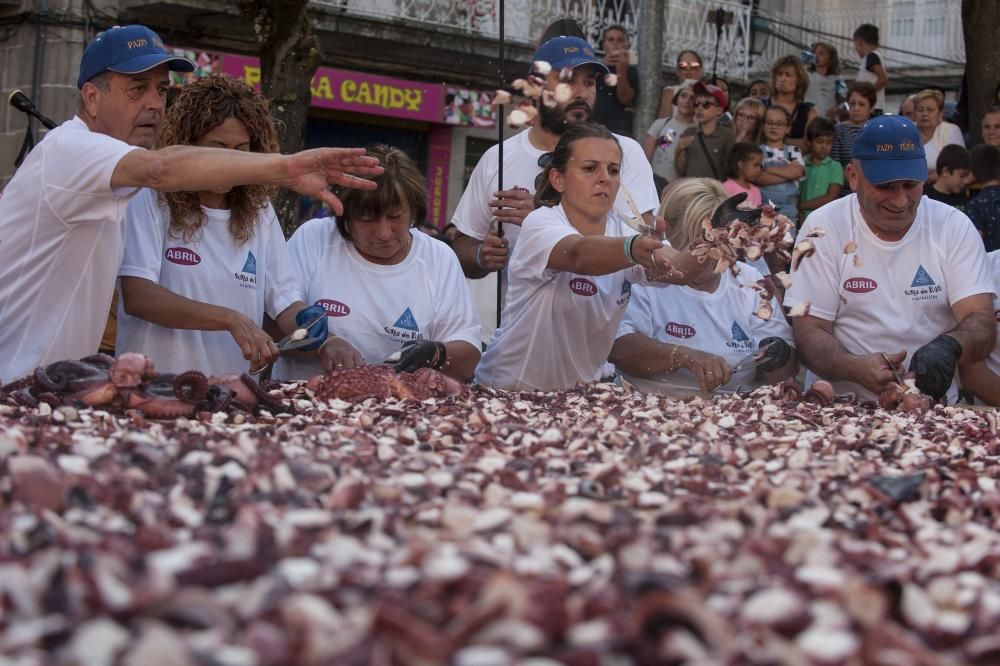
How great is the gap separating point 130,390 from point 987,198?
540cm

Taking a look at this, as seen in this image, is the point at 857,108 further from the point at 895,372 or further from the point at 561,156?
the point at 895,372

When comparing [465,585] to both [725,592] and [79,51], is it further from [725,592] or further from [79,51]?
[79,51]

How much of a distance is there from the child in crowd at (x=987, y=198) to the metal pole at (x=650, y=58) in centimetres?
426

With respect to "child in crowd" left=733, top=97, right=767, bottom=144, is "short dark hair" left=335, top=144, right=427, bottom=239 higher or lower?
lower

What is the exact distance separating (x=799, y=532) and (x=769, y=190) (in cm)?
697

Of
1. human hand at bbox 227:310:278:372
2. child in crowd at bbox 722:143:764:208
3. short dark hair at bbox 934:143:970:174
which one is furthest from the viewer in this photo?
short dark hair at bbox 934:143:970:174

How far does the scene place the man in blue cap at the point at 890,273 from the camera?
15.8ft

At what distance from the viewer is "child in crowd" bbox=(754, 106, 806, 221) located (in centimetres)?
855

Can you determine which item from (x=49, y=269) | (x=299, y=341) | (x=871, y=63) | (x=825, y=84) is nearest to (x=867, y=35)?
(x=871, y=63)

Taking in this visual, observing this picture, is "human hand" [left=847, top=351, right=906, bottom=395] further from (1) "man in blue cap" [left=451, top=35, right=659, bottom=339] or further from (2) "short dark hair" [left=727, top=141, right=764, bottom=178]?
(2) "short dark hair" [left=727, top=141, right=764, bottom=178]

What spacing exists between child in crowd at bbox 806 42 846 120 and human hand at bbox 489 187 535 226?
6749 mm

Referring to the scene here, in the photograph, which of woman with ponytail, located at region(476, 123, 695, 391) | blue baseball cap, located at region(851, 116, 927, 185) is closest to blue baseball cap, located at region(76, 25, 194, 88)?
woman with ponytail, located at region(476, 123, 695, 391)

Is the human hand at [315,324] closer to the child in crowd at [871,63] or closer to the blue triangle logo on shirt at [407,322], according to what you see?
the blue triangle logo on shirt at [407,322]

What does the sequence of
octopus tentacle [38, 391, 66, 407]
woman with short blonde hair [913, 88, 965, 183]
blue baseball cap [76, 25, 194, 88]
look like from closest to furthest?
1. octopus tentacle [38, 391, 66, 407]
2. blue baseball cap [76, 25, 194, 88]
3. woman with short blonde hair [913, 88, 965, 183]
